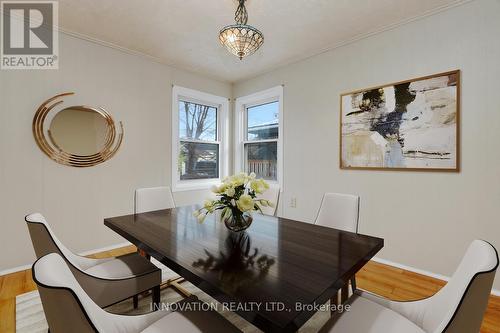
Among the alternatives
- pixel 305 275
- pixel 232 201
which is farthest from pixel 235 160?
pixel 305 275

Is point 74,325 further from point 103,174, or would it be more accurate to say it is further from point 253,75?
point 253,75

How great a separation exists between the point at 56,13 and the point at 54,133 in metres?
1.21

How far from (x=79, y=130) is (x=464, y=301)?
344 cm

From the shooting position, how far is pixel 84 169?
9.25ft

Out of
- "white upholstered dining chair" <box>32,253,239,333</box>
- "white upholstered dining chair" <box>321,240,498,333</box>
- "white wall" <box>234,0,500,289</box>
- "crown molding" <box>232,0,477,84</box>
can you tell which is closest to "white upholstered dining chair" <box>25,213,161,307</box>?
"white upholstered dining chair" <box>32,253,239,333</box>

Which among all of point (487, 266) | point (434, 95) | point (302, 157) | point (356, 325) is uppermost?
point (434, 95)

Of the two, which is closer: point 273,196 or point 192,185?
point 273,196

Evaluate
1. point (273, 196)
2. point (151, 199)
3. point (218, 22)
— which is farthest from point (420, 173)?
point (151, 199)

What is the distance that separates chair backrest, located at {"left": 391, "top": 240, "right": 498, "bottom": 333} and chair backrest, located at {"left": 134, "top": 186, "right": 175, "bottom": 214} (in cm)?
212

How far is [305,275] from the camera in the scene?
99cm

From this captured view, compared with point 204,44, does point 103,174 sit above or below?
below

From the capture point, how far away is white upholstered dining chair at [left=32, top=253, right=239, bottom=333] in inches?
25.7

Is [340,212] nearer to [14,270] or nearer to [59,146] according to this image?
[59,146]

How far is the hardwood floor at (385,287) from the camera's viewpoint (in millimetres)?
1705
